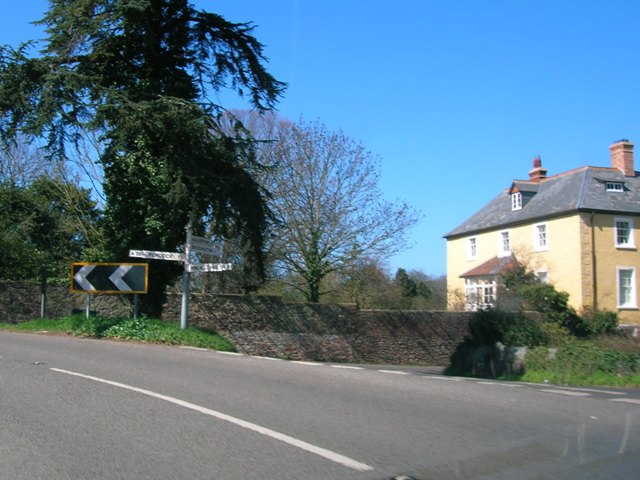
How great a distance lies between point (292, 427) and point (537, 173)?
41410 millimetres

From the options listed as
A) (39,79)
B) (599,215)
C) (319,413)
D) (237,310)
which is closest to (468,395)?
(319,413)

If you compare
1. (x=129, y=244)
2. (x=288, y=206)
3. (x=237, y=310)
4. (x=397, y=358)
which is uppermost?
(x=288, y=206)

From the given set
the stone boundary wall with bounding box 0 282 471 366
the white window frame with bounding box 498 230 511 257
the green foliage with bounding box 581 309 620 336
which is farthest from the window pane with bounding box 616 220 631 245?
the stone boundary wall with bounding box 0 282 471 366

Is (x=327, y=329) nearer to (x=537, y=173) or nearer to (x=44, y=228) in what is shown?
(x=44, y=228)

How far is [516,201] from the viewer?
42.8 m

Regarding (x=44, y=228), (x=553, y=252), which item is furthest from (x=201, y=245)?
(x=553, y=252)

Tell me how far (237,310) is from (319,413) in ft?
56.7

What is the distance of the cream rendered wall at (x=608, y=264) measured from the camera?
3622 cm

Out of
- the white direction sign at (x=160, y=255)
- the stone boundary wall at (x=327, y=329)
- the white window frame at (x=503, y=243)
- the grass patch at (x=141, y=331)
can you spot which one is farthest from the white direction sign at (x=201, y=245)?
the white window frame at (x=503, y=243)

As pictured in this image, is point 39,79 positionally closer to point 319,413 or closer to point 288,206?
point 319,413

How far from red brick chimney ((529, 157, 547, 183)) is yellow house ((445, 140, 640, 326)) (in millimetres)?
961

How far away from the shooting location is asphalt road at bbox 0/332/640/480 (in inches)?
229

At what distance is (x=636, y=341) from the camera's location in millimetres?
23688

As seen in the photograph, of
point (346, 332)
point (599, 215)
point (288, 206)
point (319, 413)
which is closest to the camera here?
point (319, 413)
